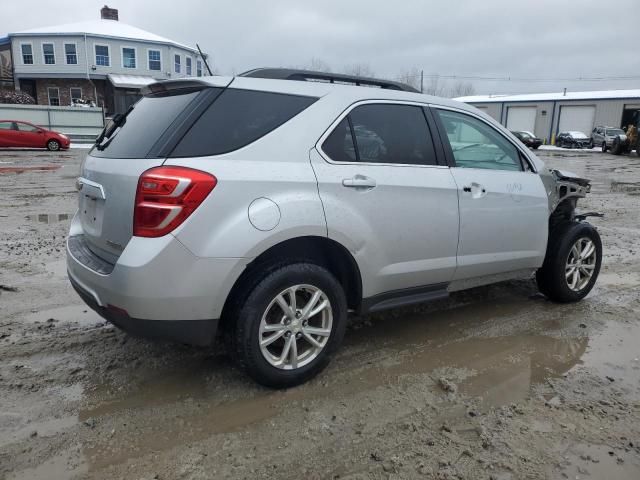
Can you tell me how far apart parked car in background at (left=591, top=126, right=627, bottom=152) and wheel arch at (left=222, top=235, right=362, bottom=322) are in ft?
128

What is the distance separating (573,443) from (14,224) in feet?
26.0

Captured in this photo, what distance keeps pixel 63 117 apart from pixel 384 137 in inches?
1182

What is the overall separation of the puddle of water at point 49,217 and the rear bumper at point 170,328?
6016 mm

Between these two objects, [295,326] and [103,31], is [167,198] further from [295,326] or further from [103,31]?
[103,31]

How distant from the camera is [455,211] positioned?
3.74 metres

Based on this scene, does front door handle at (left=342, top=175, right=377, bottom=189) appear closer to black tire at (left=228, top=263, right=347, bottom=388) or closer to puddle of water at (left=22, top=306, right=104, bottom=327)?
black tire at (left=228, top=263, right=347, bottom=388)

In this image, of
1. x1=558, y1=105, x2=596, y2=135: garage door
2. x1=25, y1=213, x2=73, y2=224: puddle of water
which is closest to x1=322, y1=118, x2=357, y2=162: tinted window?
x1=25, y1=213, x2=73, y2=224: puddle of water

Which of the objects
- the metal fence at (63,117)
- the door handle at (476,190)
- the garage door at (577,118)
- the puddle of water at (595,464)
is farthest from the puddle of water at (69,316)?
the garage door at (577,118)

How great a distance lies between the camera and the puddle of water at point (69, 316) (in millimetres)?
4203

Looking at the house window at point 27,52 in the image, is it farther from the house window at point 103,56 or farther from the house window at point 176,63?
the house window at point 176,63

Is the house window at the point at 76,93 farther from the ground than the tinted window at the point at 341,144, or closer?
farther from the ground

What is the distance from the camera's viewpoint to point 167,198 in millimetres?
2656

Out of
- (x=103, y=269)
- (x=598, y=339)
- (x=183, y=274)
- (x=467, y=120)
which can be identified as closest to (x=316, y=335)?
(x=183, y=274)

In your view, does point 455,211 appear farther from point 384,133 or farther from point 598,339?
point 598,339
